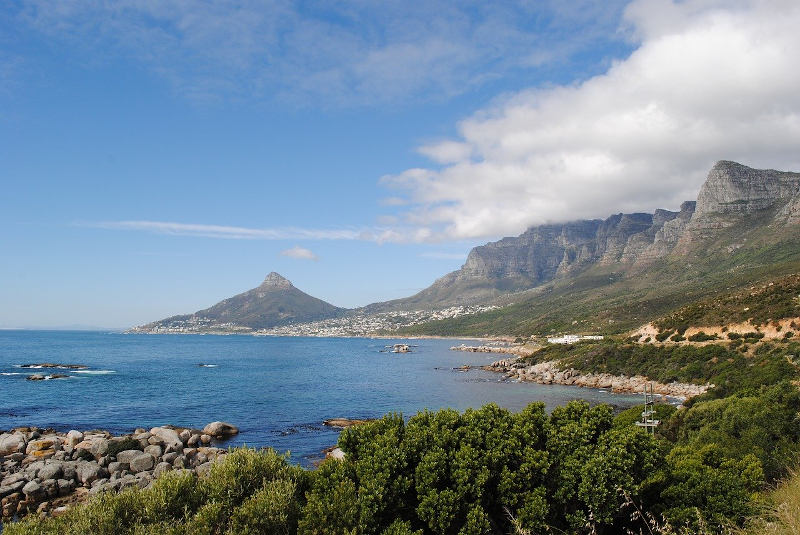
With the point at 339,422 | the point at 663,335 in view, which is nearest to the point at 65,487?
the point at 339,422

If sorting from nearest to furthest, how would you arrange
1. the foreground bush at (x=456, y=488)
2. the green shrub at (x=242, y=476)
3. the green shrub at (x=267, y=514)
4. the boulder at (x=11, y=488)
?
1. the green shrub at (x=267, y=514)
2. the foreground bush at (x=456, y=488)
3. the green shrub at (x=242, y=476)
4. the boulder at (x=11, y=488)

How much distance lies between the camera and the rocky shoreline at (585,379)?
6475cm

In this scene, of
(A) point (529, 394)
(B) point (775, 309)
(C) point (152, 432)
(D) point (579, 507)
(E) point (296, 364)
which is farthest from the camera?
(E) point (296, 364)

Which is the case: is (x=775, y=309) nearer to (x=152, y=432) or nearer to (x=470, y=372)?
(x=470, y=372)

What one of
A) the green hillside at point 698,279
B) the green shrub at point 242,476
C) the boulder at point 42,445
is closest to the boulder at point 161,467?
the boulder at point 42,445

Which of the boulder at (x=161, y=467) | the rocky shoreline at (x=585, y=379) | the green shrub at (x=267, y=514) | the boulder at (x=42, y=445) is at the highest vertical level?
the green shrub at (x=267, y=514)

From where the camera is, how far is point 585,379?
8338cm

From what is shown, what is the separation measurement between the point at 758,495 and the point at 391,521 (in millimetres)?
14080

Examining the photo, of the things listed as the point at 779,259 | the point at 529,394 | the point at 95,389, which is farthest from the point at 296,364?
the point at 779,259

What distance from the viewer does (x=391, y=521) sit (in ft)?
53.5

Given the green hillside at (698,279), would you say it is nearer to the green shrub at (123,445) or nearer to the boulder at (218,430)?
the boulder at (218,430)

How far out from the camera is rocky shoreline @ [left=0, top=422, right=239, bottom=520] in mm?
28766

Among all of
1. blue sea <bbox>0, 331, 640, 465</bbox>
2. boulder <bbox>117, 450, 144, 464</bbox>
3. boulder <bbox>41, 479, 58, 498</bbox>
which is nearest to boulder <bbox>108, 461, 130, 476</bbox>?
boulder <bbox>117, 450, 144, 464</bbox>

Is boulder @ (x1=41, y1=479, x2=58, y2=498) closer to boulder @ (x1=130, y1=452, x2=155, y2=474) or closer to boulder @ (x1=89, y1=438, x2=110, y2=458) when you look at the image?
boulder @ (x1=130, y1=452, x2=155, y2=474)
